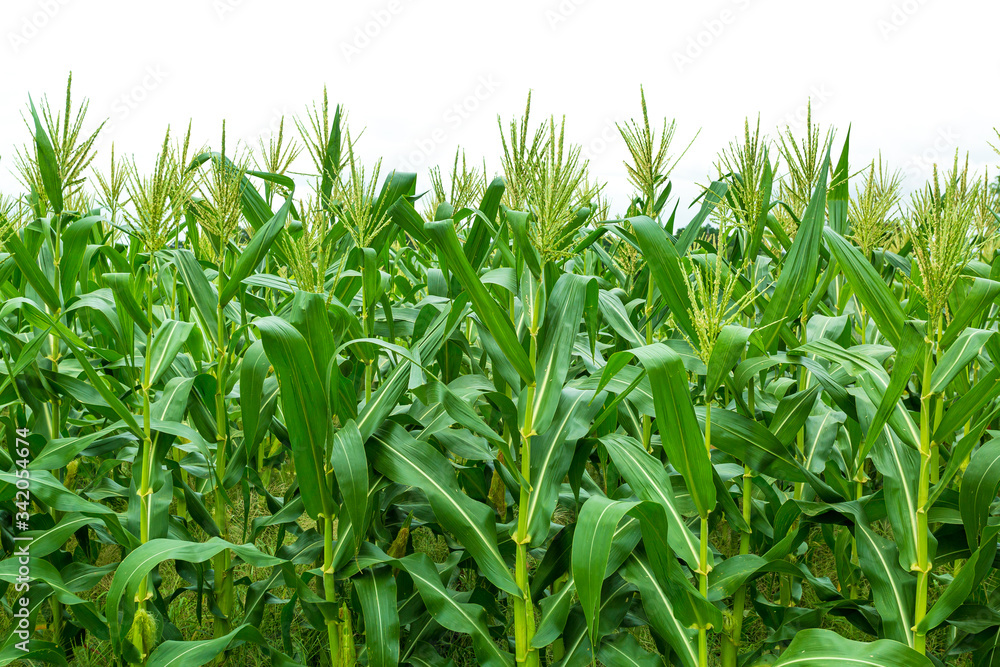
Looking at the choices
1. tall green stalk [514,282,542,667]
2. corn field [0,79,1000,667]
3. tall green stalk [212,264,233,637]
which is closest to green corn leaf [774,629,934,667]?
corn field [0,79,1000,667]

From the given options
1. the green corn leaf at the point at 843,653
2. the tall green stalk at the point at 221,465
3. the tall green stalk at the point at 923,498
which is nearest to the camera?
the green corn leaf at the point at 843,653

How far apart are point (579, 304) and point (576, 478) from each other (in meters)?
0.60

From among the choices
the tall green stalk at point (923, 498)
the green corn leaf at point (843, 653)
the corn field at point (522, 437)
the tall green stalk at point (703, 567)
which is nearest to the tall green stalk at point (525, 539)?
the corn field at point (522, 437)

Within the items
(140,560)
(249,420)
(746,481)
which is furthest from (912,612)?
(140,560)

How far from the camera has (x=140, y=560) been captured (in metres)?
1.94

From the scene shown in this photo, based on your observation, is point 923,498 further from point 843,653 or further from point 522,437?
point 522,437

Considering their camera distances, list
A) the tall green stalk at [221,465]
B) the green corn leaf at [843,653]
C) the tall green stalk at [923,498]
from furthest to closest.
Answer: the tall green stalk at [221,465] < the tall green stalk at [923,498] < the green corn leaf at [843,653]

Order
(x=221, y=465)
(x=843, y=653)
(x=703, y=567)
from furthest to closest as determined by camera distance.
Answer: (x=221, y=465), (x=703, y=567), (x=843, y=653)

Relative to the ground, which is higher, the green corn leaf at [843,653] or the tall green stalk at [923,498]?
the tall green stalk at [923,498]

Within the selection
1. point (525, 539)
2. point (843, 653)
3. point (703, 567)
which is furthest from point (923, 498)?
point (525, 539)

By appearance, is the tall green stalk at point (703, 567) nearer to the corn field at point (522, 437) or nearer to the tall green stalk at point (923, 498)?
the corn field at point (522, 437)

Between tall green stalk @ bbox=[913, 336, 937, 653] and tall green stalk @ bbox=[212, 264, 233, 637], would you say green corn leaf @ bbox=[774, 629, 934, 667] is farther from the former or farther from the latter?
tall green stalk @ bbox=[212, 264, 233, 637]

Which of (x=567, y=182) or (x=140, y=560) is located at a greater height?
(x=567, y=182)

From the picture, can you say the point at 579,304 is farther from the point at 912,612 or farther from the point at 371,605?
the point at 912,612
